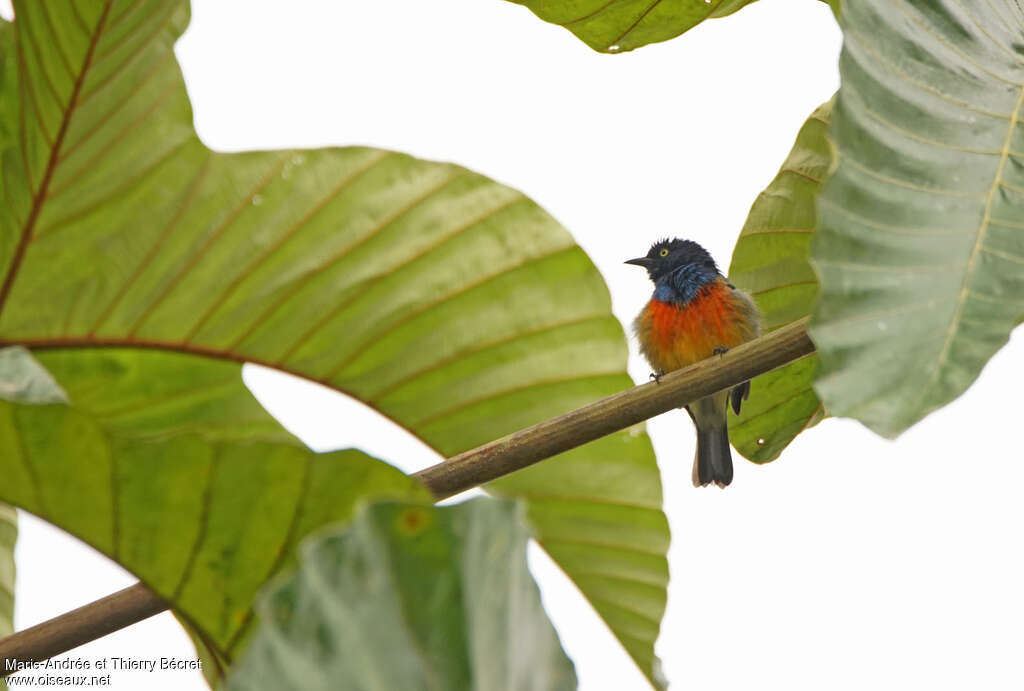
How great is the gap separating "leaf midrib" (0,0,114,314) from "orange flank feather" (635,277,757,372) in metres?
2.78

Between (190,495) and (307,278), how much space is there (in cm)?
79

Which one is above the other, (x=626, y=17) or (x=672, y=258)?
(x=626, y=17)

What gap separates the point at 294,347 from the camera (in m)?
1.95

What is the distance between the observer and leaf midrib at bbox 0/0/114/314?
1.79m

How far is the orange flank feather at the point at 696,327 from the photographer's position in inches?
167

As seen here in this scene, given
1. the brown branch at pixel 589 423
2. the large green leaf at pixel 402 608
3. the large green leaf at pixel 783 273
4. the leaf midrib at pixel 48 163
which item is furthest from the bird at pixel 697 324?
the large green leaf at pixel 402 608

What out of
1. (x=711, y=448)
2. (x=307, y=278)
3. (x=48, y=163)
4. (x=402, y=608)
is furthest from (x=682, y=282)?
(x=402, y=608)

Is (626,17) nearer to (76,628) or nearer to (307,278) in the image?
→ (307,278)

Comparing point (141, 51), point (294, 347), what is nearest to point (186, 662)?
point (294, 347)

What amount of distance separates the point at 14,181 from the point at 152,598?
0.79 metres

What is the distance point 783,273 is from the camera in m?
2.50

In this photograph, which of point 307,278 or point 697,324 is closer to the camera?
point 307,278

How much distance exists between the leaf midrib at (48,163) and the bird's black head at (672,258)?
10.0 feet

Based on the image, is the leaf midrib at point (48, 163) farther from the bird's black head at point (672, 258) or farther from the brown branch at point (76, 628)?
the bird's black head at point (672, 258)
